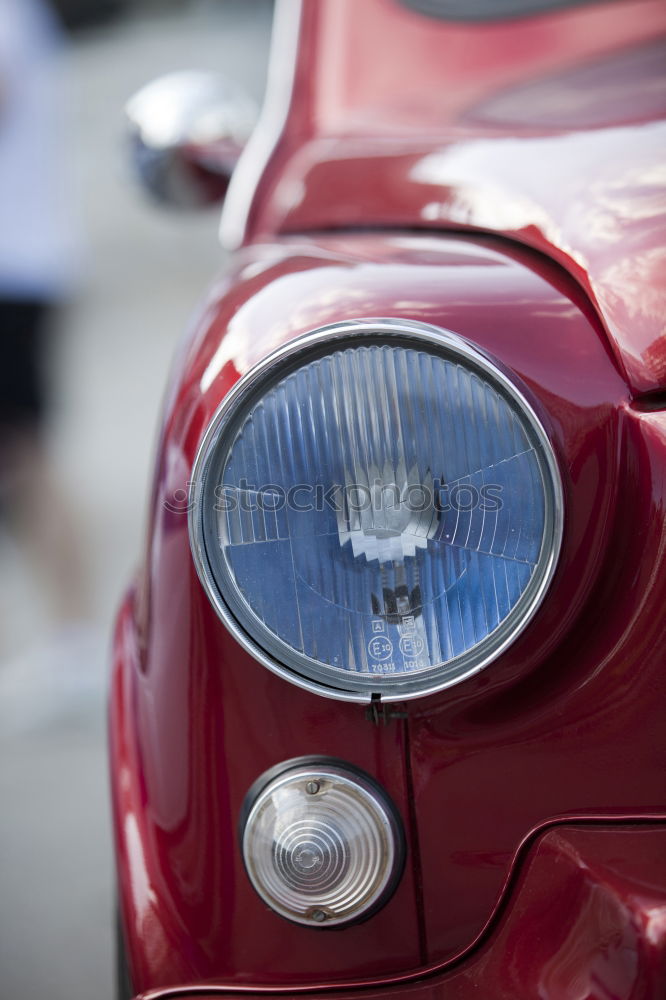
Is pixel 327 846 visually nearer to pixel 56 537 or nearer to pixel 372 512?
pixel 372 512

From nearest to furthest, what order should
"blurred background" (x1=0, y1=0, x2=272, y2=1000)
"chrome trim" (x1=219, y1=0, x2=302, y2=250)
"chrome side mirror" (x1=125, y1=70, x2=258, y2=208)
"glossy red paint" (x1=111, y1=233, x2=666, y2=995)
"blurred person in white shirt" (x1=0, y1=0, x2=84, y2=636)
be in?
"glossy red paint" (x1=111, y1=233, x2=666, y2=995) → "chrome trim" (x1=219, y1=0, x2=302, y2=250) → "chrome side mirror" (x1=125, y1=70, x2=258, y2=208) → "blurred background" (x1=0, y1=0, x2=272, y2=1000) → "blurred person in white shirt" (x1=0, y1=0, x2=84, y2=636)

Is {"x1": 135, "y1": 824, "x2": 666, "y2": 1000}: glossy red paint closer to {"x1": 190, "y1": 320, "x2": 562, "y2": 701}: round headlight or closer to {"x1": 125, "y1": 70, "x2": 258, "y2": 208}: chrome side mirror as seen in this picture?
{"x1": 190, "y1": 320, "x2": 562, "y2": 701}: round headlight

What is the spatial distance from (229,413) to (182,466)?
14 centimetres

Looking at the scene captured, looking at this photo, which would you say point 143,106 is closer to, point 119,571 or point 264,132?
point 264,132

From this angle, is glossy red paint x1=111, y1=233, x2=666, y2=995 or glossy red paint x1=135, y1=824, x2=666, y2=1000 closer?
glossy red paint x1=135, y1=824, x2=666, y2=1000

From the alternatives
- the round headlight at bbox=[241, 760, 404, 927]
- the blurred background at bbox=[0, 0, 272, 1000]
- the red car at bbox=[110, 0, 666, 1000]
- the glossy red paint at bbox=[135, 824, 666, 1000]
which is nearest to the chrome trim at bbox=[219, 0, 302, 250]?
the blurred background at bbox=[0, 0, 272, 1000]

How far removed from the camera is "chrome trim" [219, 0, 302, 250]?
1786mm

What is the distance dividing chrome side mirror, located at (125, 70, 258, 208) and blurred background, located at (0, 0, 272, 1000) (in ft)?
0.50

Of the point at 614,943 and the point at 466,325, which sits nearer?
the point at 614,943

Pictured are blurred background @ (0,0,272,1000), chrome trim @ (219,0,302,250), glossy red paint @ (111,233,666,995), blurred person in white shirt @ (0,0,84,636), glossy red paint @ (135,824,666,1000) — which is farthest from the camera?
blurred person in white shirt @ (0,0,84,636)

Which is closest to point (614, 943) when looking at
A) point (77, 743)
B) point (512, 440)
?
point (512, 440)

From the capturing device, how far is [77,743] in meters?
2.76

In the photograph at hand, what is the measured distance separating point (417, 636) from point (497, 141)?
2.49 ft

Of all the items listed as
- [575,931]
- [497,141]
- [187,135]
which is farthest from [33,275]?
[575,931]
